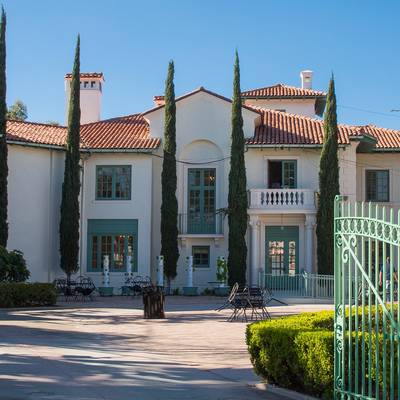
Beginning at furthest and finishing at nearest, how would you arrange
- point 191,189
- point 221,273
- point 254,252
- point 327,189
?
point 191,189, point 254,252, point 221,273, point 327,189

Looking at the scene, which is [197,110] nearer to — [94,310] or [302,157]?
[302,157]

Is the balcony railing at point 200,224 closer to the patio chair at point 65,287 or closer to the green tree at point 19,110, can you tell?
the patio chair at point 65,287

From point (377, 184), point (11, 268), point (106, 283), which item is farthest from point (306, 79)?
point (11, 268)

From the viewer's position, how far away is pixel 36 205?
103 feet

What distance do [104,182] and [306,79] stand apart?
55.3ft

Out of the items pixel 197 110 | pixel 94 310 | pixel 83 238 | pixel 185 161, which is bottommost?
pixel 94 310

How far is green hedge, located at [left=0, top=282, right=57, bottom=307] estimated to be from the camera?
2297 centimetres

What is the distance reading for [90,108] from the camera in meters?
39.3

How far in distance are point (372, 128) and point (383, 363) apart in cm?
3254

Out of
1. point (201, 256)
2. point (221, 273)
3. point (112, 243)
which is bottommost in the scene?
point (221, 273)

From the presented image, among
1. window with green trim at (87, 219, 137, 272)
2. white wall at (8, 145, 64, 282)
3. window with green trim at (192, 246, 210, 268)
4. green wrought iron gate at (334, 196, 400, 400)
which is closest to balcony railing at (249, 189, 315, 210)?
window with green trim at (192, 246, 210, 268)

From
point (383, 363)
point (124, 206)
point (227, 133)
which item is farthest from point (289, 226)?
point (383, 363)

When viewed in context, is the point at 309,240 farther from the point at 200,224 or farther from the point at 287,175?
the point at 200,224

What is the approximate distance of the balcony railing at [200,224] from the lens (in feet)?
106
